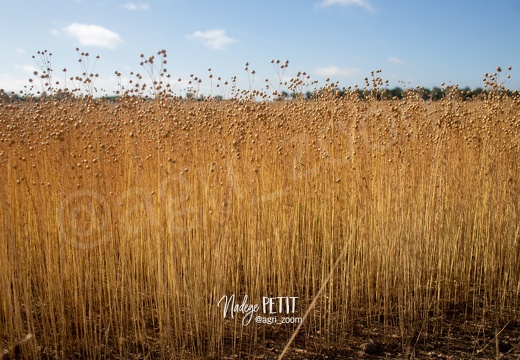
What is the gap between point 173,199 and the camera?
2.66 metres

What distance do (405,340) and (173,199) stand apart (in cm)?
155

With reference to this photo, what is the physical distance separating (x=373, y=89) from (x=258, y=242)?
53.1 inches

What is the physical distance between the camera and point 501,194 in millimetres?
3311

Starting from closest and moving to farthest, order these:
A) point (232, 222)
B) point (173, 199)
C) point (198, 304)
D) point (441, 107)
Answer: point (198, 304)
point (173, 199)
point (232, 222)
point (441, 107)

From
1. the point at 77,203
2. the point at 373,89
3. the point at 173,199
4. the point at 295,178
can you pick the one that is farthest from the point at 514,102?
the point at 77,203

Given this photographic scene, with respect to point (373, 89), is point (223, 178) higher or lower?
lower

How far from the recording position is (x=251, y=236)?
2928mm

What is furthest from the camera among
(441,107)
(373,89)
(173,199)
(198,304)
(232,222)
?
(441,107)

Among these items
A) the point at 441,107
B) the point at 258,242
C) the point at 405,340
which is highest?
the point at 441,107

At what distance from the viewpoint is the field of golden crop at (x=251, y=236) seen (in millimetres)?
2488

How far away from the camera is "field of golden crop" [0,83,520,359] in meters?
2.49

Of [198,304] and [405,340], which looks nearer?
[198,304]

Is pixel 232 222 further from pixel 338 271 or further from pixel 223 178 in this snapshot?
pixel 338 271

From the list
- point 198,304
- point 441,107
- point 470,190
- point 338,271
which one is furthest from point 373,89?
point 198,304
